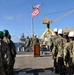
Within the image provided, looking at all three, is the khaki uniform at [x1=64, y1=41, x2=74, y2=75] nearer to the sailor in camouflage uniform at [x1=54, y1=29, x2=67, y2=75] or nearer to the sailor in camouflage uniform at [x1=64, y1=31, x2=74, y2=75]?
the sailor in camouflage uniform at [x1=64, y1=31, x2=74, y2=75]

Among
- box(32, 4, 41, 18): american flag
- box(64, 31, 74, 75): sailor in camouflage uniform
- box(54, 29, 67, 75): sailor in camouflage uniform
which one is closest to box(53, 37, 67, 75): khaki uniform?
box(54, 29, 67, 75): sailor in camouflage uniform

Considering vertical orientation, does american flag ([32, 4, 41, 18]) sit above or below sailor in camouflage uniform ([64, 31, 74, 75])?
above

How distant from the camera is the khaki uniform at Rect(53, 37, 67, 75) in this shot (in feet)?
43.0

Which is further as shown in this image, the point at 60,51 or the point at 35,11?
the point at 35,11

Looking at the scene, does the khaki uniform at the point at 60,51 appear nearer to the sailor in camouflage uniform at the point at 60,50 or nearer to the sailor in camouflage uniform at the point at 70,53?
the sailor in camouflage uniform at the point at 60,50

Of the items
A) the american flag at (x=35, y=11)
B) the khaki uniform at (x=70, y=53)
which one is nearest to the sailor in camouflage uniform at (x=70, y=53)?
the khaki uniform at (x=70, y=53)

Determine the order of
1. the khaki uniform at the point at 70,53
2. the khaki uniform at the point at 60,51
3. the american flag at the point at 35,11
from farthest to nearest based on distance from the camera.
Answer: the american flag at the point at 35,11 < the khaki uniform at the point at 60,51 < the khaki uniform at the point at 70,53

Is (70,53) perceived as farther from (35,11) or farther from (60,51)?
(35,11)

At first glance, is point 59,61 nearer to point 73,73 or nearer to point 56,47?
point 56,47

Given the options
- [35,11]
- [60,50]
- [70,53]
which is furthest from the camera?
[35,11]

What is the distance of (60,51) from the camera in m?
13.3

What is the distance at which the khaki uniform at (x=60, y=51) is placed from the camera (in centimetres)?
1311

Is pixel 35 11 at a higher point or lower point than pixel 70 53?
higher

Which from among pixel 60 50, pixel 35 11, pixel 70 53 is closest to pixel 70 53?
pixel 70 53
